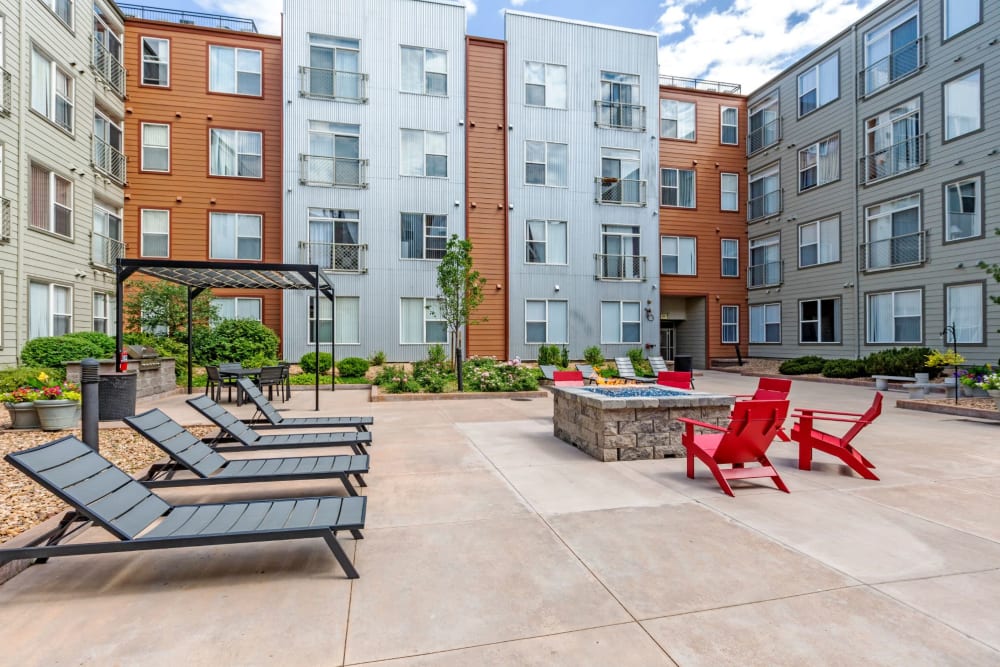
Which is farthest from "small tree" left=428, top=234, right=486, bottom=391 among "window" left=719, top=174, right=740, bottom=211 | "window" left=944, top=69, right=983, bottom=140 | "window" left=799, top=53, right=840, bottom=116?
"window" left=799, top=53, right=840, bottom=116

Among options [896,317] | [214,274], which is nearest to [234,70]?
[214,274]

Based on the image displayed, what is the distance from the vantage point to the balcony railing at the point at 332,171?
19.8m

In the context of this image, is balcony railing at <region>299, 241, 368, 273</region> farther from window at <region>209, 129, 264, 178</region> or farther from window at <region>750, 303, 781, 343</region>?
window at <region>750, 303, 781, 343</region>

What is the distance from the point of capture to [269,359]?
16984mm

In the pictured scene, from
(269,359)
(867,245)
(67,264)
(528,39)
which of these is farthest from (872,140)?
(67,264)

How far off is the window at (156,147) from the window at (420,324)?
10333mm

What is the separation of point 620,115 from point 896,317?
1341 cm

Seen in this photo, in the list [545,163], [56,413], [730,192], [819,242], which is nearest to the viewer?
[56,413]

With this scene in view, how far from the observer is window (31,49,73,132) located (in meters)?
14.7

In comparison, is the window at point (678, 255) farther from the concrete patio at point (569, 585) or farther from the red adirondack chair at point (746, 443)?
the red adirondack chair at point (746, 443)

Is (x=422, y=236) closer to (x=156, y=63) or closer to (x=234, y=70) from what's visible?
(x=234, y=70)

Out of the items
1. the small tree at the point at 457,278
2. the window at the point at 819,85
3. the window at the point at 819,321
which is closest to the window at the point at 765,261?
the window at the point at 819,321

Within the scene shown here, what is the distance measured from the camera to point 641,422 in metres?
6.61

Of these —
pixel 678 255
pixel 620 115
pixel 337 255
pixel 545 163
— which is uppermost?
pixel 620 115
